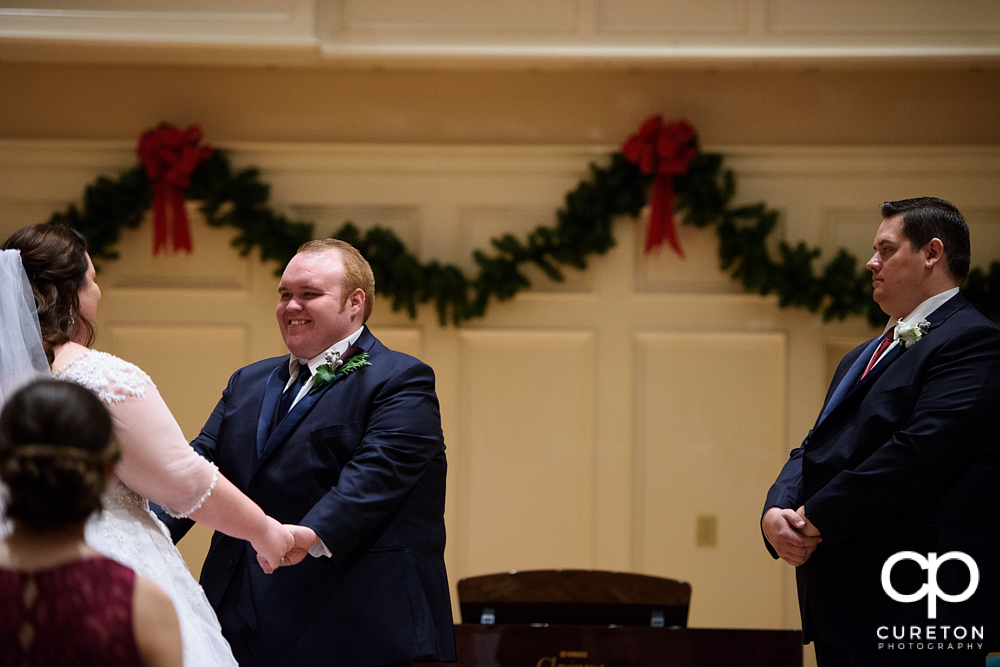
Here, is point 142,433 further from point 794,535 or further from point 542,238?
point 542,238

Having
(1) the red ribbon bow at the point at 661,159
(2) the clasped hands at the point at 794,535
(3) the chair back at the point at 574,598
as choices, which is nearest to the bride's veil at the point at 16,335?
(3) the chair back at the point at 574,598

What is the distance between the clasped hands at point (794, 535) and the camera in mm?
2469

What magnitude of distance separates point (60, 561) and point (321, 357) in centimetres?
128

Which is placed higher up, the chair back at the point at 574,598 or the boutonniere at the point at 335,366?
the boutonniere at the point at 335,366

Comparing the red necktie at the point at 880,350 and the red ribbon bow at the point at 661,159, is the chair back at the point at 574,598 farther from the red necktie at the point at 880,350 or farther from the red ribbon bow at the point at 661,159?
the red ribbon bow at the point at 661,159

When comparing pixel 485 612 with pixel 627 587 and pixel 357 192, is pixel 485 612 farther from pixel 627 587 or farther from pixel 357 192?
pixel 357 192

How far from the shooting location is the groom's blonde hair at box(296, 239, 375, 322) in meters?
2.62

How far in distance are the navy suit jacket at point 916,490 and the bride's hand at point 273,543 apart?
4.51ft

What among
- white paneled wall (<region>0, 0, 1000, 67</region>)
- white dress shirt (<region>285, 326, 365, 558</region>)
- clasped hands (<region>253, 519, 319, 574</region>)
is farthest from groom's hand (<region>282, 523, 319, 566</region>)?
white paneled wall (<region>0, 0, 1000, 67</region>)

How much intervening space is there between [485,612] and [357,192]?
234cm

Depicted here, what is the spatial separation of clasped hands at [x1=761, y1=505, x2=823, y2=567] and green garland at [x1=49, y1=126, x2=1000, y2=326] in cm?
203

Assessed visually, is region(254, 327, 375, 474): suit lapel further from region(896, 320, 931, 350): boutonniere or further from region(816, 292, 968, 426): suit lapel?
region(896, 320, 931, 350): boutonniere

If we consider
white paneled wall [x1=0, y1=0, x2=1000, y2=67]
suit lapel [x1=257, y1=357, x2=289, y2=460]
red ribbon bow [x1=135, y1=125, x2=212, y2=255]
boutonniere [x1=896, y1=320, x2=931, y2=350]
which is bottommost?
suit lapel [x1=257, y1=357, x2=289, y2=460]
